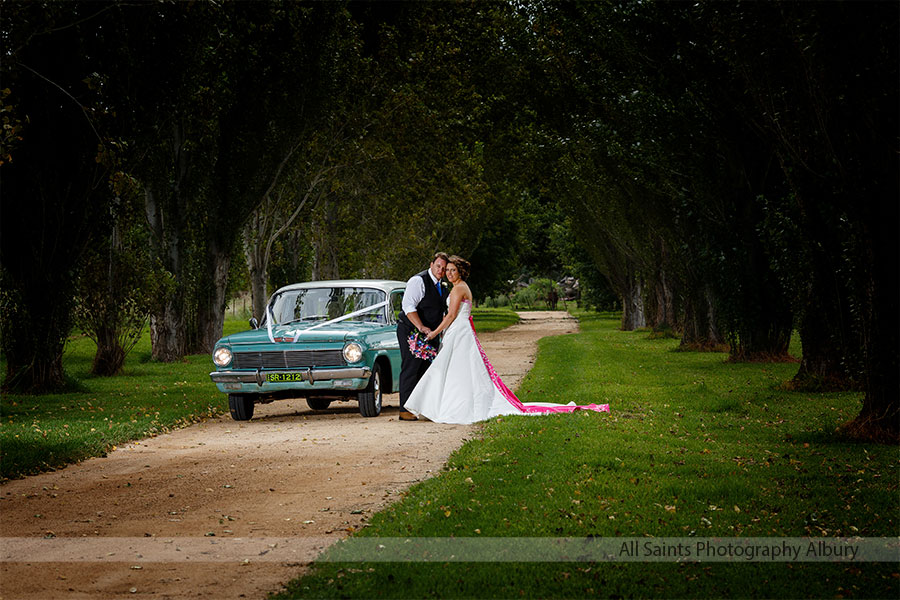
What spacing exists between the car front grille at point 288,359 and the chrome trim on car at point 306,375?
0.31ft

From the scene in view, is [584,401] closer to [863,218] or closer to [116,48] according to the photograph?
[863,218]

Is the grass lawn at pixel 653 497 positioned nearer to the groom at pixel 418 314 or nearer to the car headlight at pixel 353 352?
the groom at pixel 418 314

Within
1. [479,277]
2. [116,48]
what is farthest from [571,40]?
[479,277]

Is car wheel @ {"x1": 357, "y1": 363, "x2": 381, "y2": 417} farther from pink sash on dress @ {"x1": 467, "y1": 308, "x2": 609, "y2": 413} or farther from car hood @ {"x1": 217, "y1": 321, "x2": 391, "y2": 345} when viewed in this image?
pink sash on dress @ {"x1": 467, "y1": 308, "x2": 609, "y2": 413}

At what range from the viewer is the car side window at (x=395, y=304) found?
15445 mm

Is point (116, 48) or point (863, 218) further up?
point (116, 48)

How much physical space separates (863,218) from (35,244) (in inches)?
501

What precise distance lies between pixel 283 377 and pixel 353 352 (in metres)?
0.98

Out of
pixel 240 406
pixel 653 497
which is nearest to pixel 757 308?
pixel 240 406

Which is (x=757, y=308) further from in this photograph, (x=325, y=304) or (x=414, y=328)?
(x=325, y=304)

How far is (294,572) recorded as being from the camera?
19.8 feet

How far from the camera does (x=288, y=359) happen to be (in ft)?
45.3

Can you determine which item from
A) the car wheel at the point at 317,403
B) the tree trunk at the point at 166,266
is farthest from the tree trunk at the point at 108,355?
the car wheel at the point at 317,403

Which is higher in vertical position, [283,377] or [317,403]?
[283,377]
